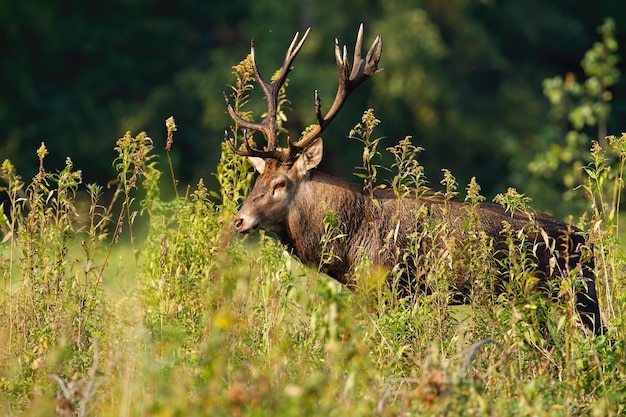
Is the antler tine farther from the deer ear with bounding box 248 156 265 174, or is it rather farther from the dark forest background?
the dark forest background

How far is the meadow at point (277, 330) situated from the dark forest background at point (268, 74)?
1349 cm

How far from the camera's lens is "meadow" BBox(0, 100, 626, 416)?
543 cm

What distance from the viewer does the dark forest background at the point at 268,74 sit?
22.5 metres

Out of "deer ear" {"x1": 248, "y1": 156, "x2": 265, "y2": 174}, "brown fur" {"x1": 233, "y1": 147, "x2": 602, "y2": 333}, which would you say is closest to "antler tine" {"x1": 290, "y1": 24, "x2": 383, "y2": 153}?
"brown fur" {"x1": 233, "y1": 147, "x2": 602, "y2": 333}

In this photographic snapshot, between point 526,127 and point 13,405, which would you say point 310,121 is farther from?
point 13,405

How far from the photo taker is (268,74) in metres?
21.4

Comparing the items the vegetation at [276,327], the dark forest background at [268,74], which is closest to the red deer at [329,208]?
the vegetation at [276,327]

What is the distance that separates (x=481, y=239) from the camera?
6789mm

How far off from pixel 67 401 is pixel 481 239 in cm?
249

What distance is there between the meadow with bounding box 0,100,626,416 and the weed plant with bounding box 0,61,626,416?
0.01 meters

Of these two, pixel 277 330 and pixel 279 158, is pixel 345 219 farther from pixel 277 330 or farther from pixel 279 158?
pixel 277 330

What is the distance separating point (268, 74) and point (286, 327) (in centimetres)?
1448

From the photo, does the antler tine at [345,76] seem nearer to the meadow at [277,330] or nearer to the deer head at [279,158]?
the deer head at [279,158]

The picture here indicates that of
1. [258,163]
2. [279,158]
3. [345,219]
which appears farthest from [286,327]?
[258,163]
